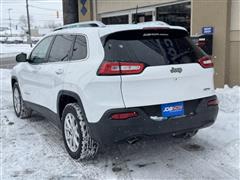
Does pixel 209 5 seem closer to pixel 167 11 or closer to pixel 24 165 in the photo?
pixel 167 11

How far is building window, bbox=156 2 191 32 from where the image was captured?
31.2 feet

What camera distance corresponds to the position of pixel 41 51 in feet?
19.5

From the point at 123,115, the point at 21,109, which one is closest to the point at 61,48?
the point at 123,115

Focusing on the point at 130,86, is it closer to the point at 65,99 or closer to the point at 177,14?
the point at 65,99

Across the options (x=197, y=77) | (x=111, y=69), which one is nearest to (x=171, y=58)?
(x=197, y=77)

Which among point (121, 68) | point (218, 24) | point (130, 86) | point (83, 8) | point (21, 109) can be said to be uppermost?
point (83, 8)

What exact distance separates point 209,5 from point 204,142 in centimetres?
440

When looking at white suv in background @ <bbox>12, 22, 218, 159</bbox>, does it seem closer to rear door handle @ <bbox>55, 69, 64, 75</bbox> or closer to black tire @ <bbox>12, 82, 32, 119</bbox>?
rear door handle @ <bbox>55, 69, 64, 75</bbox>

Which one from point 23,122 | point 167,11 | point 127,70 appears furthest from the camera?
point 167,11

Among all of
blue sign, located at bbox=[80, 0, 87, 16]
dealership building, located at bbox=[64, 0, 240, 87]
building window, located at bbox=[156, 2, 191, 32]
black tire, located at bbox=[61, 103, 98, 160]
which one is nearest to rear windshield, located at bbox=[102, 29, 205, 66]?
black tire, located at bbox=[61, 103, 98, 160]

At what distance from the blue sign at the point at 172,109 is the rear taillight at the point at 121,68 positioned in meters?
0.54

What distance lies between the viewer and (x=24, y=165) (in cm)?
450

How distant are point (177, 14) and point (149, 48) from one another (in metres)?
6.16

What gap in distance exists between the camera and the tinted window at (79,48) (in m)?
4.44
